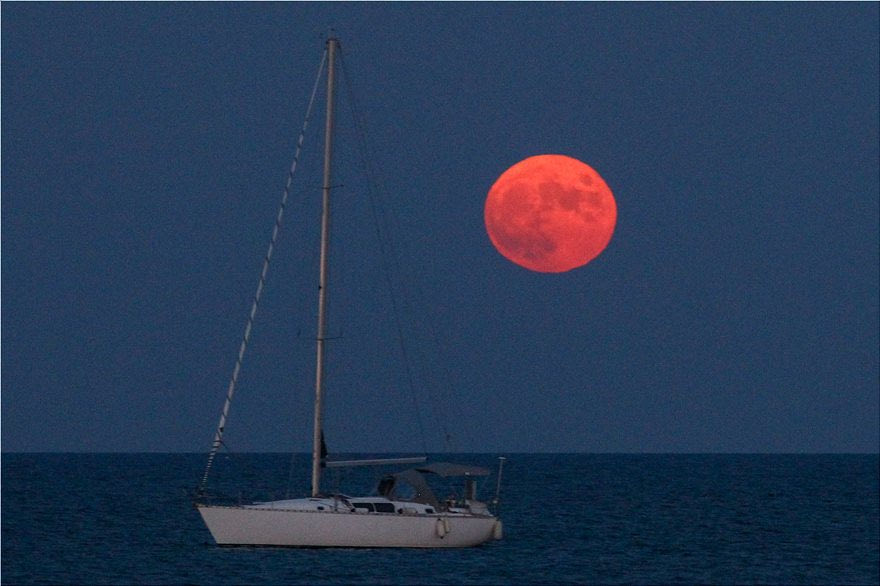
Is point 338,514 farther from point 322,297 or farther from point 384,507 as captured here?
point 322,297

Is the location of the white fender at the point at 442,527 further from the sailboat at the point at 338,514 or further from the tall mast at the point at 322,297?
the tall mast at the point at 322,297

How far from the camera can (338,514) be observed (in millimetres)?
46062

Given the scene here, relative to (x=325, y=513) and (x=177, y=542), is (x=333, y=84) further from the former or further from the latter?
(x=177, y=542)

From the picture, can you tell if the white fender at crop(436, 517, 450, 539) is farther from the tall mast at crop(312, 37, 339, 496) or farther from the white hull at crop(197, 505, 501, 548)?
the tall mast at crop(312, 37, 339, 496)


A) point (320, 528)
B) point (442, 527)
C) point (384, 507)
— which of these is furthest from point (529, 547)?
point (320, 528)

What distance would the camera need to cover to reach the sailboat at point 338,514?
46094 mm

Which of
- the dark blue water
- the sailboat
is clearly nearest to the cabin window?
the sailboat

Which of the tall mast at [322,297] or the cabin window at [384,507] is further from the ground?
the tall mast at [322,297]

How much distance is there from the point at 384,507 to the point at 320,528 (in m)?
2.41

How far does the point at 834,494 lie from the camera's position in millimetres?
111688

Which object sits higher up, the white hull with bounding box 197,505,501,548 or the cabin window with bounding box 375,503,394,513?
the cabin window with bounding box 375,503,394,513

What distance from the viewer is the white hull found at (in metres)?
46.0

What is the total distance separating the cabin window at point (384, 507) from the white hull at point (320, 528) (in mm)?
372

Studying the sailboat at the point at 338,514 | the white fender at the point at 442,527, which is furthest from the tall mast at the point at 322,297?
the white fender at the point at 442,527
